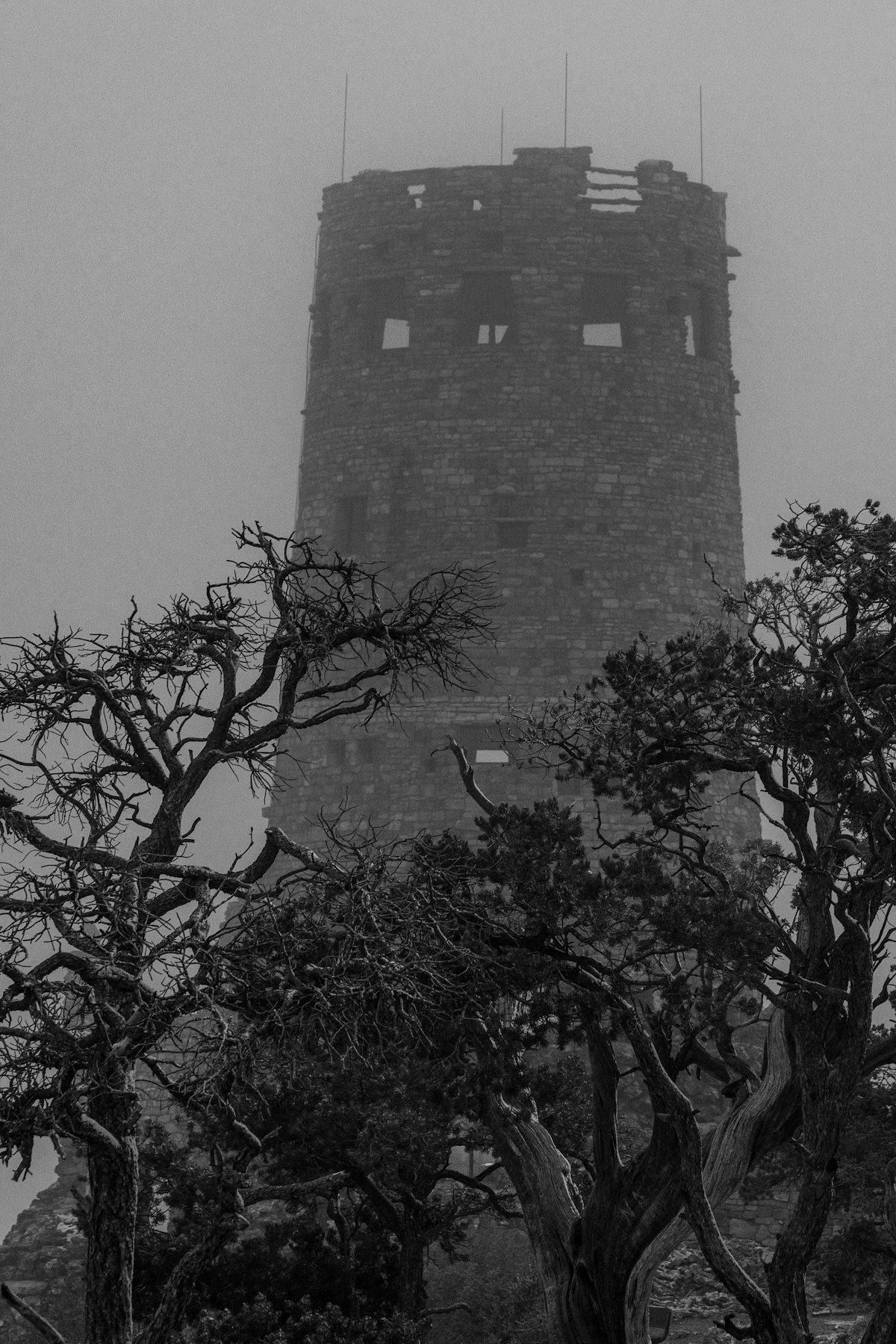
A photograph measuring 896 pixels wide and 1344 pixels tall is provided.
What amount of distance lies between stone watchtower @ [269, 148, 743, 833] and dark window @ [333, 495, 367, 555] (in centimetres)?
5

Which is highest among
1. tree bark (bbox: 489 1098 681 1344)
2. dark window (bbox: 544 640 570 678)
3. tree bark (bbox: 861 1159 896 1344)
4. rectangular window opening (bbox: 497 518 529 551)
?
rectangular window opening (bbox: 497 518 529 551)

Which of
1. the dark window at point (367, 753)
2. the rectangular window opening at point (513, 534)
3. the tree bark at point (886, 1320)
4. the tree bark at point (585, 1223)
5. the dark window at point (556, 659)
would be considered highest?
the rectangular window opening at point (513, 534)

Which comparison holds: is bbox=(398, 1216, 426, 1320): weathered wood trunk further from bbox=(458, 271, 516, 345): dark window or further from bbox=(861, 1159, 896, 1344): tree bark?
bbox=(458, 271, 516, 345): dark window

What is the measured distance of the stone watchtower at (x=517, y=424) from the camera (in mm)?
34250

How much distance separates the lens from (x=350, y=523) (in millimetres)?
35688

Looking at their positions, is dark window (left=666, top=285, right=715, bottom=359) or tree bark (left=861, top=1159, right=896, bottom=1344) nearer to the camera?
tree bark (left=861, top=1159, right=896, bottom=1344)

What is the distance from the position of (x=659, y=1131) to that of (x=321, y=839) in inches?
828

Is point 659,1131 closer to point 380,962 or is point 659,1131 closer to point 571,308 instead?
point 380,962

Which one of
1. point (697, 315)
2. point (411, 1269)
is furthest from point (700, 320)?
point (411, 1269)

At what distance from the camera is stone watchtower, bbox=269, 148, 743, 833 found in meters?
34.2

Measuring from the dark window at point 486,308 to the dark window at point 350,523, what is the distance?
3682mm

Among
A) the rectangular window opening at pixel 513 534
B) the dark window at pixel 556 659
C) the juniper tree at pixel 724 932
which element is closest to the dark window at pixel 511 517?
the rectangular window opening at pixel 513 534

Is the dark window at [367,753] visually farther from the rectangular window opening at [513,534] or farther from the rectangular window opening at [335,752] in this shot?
the rectangular window opening at [513,534]

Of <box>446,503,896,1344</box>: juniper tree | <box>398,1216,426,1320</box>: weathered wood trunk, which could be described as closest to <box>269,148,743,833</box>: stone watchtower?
<box>398,1216,426,1320</box>: weathered wood trunk
